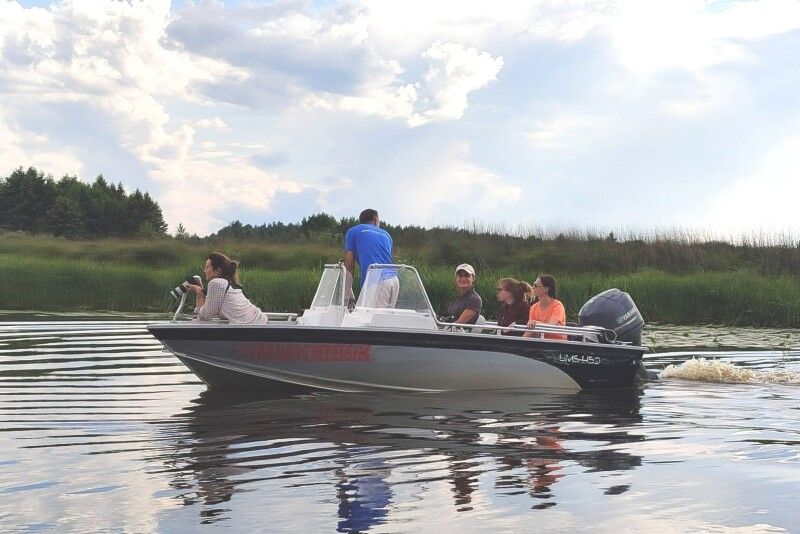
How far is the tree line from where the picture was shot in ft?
295

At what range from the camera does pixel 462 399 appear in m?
11.4

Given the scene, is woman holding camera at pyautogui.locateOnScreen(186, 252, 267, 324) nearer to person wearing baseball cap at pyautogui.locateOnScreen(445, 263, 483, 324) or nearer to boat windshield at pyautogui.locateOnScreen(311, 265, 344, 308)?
boat windshield at pyautogui.locateOnScreen(311, 265, 344, 308)

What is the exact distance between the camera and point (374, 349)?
1139 centimetres

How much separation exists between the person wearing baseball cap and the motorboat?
13cm

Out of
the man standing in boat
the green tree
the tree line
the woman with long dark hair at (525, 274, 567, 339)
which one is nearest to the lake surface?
the woman with long dark hair at (525, 274, 567, 339)

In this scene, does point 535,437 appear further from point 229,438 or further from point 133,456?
point 133,456

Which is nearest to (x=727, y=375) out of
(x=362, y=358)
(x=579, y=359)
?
(x=579, y=359)

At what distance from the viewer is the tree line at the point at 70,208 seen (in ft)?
295

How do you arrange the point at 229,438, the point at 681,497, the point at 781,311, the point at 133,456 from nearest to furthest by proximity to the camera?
the point at 681,497
the point at 133,456
the point at 229,438
the point at 781,311

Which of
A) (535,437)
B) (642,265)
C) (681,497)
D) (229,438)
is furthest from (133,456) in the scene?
(642,265)

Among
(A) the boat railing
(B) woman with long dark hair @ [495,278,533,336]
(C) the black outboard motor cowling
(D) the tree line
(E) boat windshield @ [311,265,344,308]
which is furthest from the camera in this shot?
(D) the tree line

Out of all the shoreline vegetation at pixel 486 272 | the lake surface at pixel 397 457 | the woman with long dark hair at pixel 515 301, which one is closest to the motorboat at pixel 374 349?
the lake surface at pixel 397 457

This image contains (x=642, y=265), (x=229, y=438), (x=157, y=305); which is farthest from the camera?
(x=642, y=265)

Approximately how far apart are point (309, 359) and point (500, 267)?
784 inches
